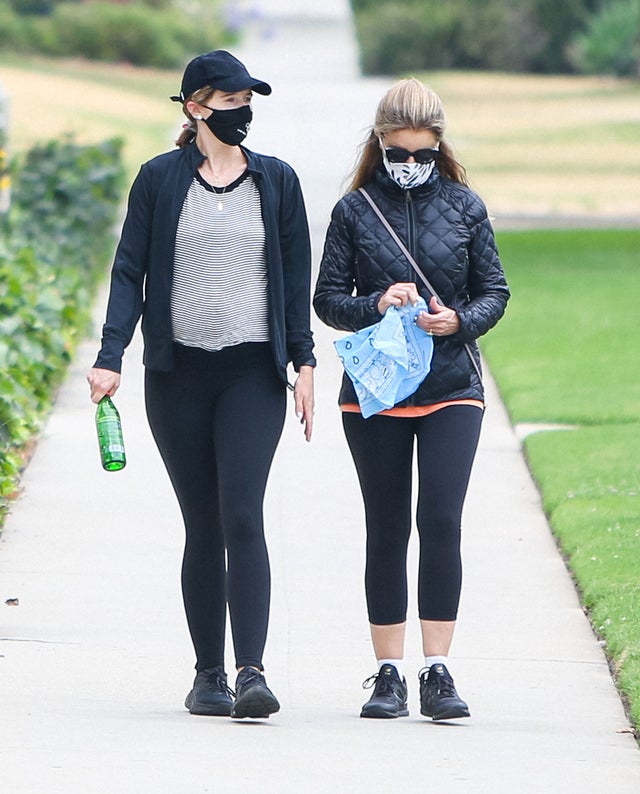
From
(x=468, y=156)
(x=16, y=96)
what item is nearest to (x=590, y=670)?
(x=468, y=156)

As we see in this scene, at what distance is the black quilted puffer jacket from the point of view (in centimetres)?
505

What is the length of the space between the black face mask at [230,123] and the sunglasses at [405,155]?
0.38m

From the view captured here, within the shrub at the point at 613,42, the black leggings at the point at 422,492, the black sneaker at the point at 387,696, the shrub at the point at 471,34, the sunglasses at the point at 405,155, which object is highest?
the shrub at the point at 471,34

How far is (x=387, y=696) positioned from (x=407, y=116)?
157 cm

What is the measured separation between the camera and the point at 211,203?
495cm

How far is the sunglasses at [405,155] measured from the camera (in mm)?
4980

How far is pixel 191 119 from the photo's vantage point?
5031 millimetres

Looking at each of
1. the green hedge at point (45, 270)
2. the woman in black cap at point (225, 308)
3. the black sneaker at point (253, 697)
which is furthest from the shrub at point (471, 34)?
the black sneaker at point (253, 697)

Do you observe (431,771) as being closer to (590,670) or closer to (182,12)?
(590,670)

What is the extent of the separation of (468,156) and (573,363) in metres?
19.0

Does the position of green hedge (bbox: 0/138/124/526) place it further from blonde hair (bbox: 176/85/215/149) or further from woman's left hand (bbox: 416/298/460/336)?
woman's left hand (bbox: 416/298/460/336)

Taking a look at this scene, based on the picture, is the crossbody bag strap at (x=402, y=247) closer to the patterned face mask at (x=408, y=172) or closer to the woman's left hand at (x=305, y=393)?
the patterned face mask at (x=408, y=172)

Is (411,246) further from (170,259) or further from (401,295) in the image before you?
(170,259)

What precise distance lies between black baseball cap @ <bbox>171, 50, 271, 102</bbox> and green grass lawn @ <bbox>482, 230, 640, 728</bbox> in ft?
6.51
